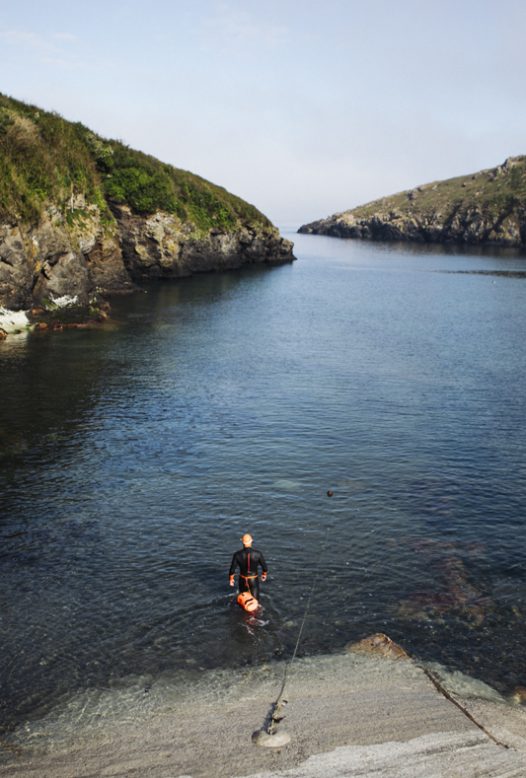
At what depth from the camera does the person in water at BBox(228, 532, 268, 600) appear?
855 inches

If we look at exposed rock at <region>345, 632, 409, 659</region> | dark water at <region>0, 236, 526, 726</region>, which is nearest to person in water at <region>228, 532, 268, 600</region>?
dark water at <region>0, 236, 526, 726</region>

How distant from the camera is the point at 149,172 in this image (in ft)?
388

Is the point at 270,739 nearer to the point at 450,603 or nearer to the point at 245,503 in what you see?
the point at 450,603

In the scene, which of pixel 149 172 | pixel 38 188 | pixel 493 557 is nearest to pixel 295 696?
pixel 493 557

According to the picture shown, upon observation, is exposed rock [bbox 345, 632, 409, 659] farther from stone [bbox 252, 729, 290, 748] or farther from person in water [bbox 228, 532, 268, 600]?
stone [bbox 252, 729, 290, 748]

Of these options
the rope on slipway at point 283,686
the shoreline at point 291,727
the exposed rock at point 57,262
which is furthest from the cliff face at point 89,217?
the shoreline at point 291,727

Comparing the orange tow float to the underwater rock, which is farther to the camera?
the underwater rock

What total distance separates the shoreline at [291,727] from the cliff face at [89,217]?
190 ft

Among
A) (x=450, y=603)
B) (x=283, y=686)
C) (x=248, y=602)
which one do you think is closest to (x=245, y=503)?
(x=248, y=602)

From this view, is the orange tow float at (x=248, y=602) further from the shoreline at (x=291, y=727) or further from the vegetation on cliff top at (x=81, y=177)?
the vegetation on cliff top at (x=81, y=177)

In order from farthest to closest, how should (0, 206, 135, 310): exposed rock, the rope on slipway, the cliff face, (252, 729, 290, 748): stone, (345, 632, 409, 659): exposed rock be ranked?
the cliff face, (0, 206, 135, 310): exposed rock, (345, 632, 409, 659): exposed rock, the rope on slipway, (252, 729, 290, 748): stone

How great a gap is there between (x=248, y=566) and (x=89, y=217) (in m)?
80.1

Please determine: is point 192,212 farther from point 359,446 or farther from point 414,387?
point 359,446

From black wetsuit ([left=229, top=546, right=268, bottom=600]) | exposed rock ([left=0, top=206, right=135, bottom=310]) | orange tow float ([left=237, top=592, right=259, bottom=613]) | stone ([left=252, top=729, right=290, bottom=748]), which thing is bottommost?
orange tow float ([left=237, top=592, right=259, bottom=613])
